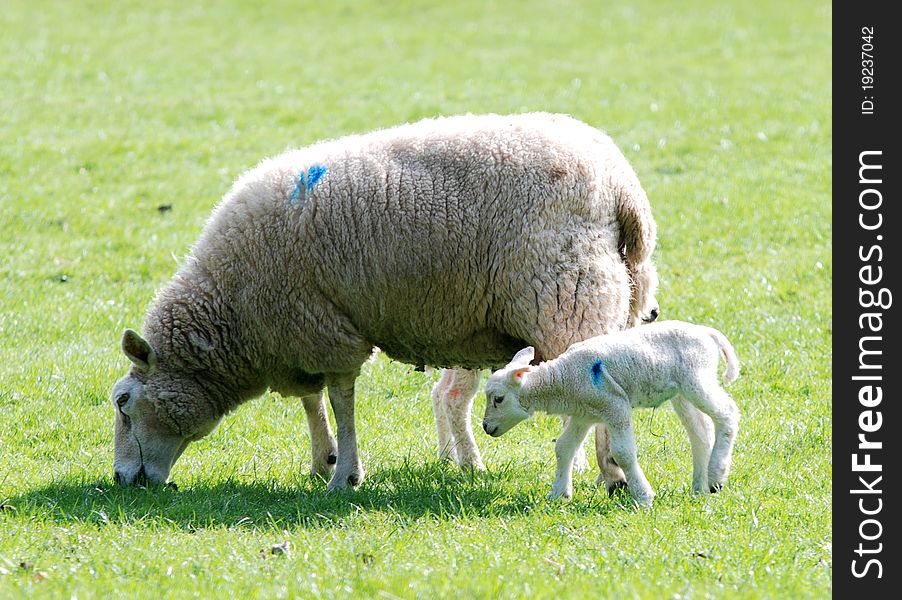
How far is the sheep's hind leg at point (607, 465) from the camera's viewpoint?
6.63 metres

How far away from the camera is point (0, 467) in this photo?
726cm

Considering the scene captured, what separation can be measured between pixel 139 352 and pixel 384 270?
5.07 feet

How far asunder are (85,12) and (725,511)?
20805mm

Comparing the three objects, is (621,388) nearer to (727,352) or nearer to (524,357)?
(524,357)

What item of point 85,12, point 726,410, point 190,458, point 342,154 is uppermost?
point 85,12

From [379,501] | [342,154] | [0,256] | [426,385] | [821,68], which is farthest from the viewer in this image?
[821,68]

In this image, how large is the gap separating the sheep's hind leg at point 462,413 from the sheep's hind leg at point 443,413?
2cm

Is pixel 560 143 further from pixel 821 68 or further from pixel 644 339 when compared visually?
pixel 821 68

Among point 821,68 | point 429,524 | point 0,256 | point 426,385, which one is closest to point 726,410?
point 429,524

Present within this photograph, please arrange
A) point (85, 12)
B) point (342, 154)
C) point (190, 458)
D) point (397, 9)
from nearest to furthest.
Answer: point (342, 154), point (190, 458), point (85, 12), point (397, 9)

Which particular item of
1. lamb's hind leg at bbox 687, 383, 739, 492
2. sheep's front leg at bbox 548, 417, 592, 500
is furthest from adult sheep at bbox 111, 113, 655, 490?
lamb's hind leg at bbox 687, 383, 739, 492

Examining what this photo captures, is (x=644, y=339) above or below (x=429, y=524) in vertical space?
above

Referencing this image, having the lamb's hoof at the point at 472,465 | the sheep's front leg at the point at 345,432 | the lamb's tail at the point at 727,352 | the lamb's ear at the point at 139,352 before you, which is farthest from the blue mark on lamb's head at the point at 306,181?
the lamb's tail at the point at 727,352
